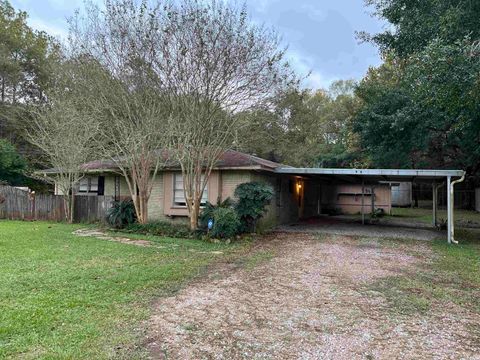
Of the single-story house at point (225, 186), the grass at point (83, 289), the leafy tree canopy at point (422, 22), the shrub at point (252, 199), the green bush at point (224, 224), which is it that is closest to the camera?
the grass at point (83, 289)

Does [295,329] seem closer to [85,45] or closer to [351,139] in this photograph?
[85,45]

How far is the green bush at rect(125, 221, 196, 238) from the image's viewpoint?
11039mm

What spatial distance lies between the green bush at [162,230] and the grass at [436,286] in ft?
20.2

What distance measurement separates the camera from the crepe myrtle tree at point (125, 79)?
9.87 meters

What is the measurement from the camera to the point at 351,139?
25.2 m

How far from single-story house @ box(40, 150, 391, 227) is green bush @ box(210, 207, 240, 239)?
1.83 meters

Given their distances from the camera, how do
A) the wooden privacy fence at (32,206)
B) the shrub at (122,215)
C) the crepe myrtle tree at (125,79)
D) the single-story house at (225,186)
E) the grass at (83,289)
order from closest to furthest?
the grass at (83,289) → the crepe myrtle tree at (125,79) → the single-story house at (225,186) → the shrub at (122,215) → the wooden privacy fence at (32,206)

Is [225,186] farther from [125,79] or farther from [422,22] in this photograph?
[422,22]

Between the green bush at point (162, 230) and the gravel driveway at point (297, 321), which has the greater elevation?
the green bush at point (162, 230)

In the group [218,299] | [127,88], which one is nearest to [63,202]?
[127,88]

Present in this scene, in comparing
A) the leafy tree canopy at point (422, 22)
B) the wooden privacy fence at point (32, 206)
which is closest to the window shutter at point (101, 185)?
the wooden privacy fence at point (32, 206)

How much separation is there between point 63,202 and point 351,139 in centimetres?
1843

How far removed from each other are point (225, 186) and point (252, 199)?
1.75 metres

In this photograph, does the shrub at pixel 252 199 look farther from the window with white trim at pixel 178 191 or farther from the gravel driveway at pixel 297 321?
the gravel driveway at pixel 297 321
